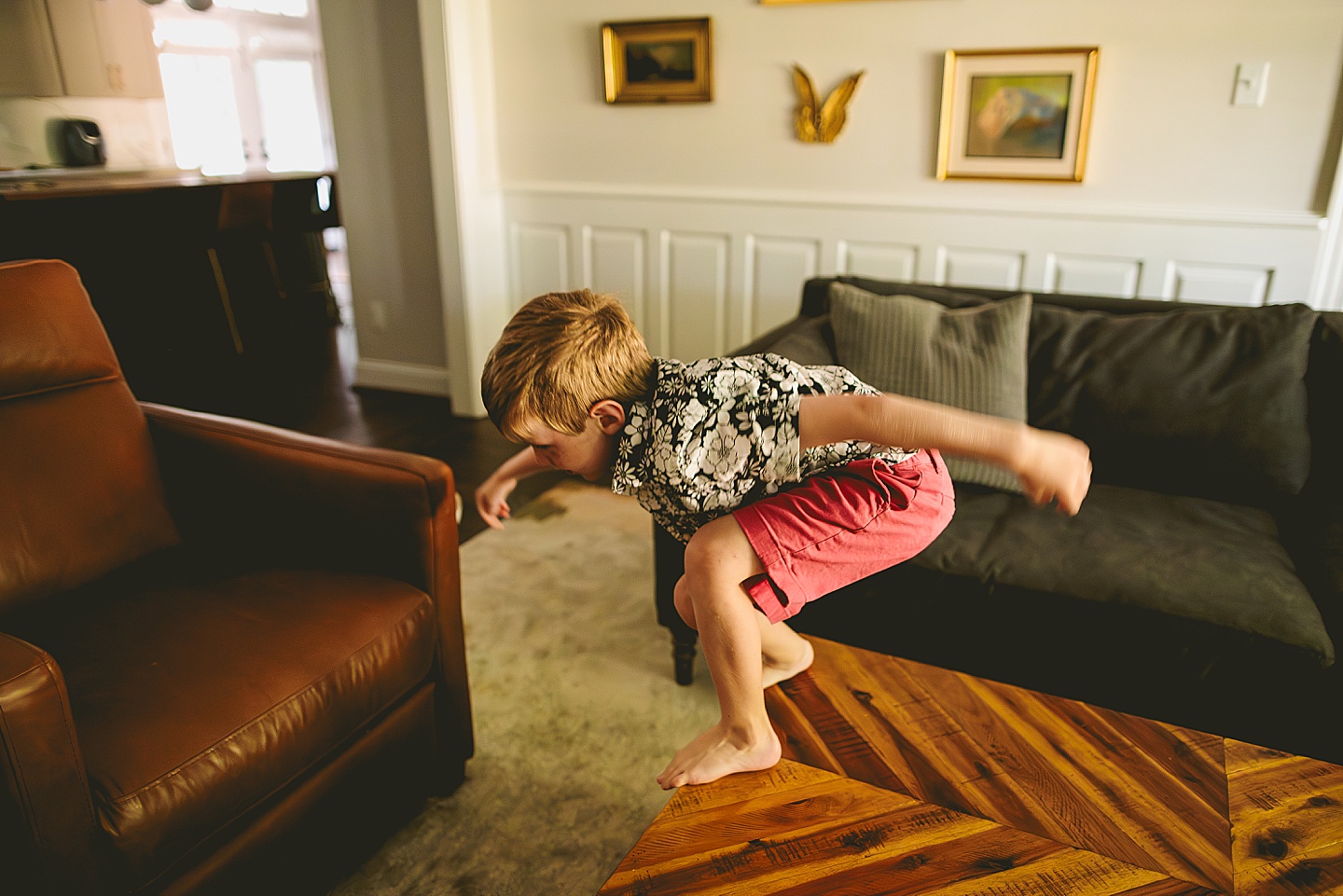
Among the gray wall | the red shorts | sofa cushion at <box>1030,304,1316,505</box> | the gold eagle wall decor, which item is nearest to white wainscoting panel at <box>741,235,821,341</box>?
the gold eagle wall decor

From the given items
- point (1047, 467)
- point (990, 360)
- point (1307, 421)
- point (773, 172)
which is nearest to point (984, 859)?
point (1047, 467)

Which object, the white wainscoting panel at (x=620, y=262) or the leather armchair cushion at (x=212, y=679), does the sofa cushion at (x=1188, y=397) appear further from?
the white wainscoting panel at (x=620, y=262)

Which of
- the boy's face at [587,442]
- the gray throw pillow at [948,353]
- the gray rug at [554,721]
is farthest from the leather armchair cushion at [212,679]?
the gray throw pillow at [948,353]

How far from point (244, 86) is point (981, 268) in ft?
24.8

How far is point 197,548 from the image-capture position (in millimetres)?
1704

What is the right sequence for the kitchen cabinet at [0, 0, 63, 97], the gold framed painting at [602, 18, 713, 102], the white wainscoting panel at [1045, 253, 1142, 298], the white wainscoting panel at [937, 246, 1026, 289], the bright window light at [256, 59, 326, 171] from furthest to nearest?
the bright window light at [256, 59, 326, 171] < the kitchen cabinet at [0, 0, 63, 97] < the gold framed painting at [602, 18, 713, 102] < the white wainscoting panel at [937, 246, 1026, 289] < the white wainscoting panel at [1045, 253, 1142, 298]

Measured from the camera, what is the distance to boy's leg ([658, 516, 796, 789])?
1210mm

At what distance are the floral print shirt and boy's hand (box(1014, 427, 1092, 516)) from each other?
0.30 metres

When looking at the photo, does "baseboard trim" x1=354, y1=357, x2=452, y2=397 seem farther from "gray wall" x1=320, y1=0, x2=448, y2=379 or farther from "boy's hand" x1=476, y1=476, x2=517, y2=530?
"boy's hand" x1=476, y1=476, x2=517, y2=530

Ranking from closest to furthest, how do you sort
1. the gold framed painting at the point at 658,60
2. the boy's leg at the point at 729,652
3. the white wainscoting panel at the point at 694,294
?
1. the boy's leg at the point at 729,652
2. the gold framed painting at the point at 658,60
3. the white wainscoting panel at the point at 694,294

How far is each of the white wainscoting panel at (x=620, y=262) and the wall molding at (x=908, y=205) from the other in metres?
0.15

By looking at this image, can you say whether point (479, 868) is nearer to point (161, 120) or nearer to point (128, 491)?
point (128, 491)

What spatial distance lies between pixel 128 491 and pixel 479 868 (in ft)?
3.09

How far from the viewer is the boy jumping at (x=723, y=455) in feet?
3.91
